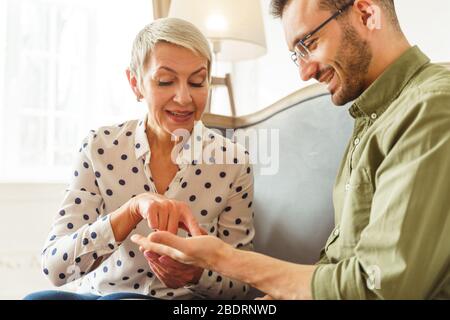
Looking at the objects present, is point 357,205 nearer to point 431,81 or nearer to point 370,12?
point 431,81

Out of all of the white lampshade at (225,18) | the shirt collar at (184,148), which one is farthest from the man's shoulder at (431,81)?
the white lampshade at (225,18)

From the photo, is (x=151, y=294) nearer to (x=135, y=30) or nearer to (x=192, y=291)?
(x=192, y=291)

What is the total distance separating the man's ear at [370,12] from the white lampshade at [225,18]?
1.12 meters

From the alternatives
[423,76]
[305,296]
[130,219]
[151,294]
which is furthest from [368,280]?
[151,294]

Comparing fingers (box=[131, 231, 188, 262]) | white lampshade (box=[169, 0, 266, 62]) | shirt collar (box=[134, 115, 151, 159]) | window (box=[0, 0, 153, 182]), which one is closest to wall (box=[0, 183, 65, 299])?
window (box=[0, 0, 153, 182])

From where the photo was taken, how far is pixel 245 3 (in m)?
2.06

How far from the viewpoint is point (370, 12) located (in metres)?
0.92

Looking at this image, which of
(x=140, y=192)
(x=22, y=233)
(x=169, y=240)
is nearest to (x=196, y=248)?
(x=169, y=240)

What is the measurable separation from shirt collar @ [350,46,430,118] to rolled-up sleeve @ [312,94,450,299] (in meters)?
0.16

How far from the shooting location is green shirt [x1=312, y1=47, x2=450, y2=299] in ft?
2.23

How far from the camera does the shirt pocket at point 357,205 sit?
83 cm

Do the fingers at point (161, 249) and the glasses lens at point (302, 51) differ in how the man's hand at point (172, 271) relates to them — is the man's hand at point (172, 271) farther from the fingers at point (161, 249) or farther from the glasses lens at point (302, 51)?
the glasses lens at point (302, 51)

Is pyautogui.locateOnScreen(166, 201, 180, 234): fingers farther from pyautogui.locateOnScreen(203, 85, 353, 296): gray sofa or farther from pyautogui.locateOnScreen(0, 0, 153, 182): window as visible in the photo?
pyautogui.locateOnScreen(0, 0, 153, 182): window

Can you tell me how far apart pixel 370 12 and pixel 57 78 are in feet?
5.97
